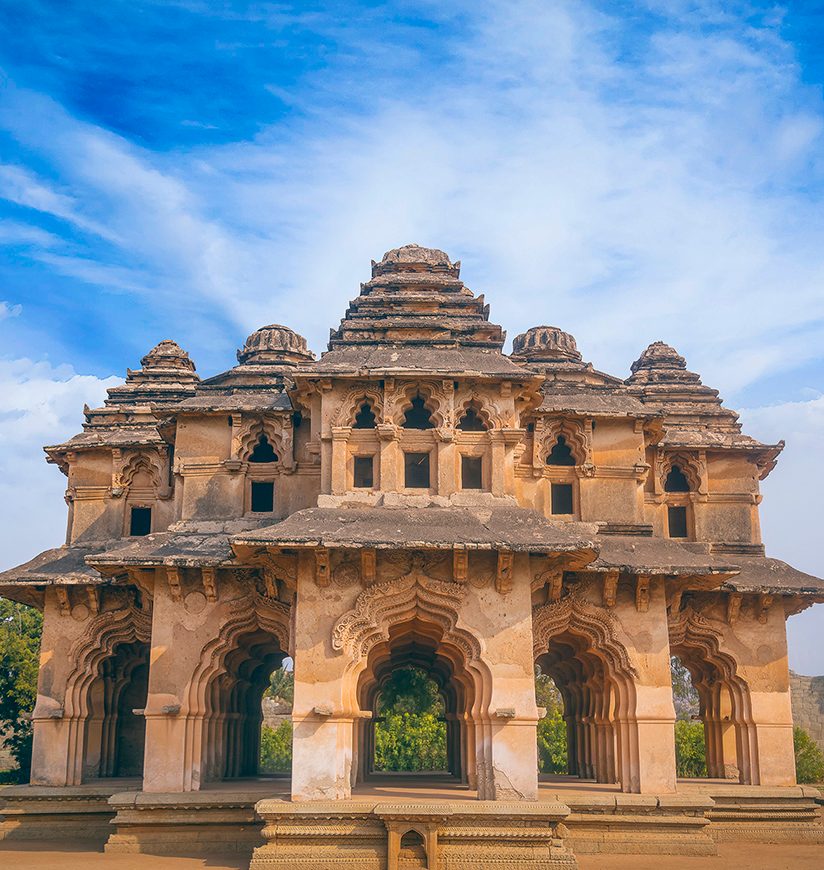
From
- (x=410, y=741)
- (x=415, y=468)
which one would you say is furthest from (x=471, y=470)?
(x=410, y=741)

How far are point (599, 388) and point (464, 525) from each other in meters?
7.03

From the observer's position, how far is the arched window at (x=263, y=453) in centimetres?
2031

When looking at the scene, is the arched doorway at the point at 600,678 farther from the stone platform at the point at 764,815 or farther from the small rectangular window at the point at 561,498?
the small rectangular window at the point at 561,498

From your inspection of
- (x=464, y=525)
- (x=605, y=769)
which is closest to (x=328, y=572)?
(x=464, y=525)

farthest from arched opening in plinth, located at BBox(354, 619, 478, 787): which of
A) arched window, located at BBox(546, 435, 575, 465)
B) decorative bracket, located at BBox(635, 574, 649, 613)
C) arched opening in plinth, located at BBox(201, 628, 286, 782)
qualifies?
arched window, located at BBox(546, 435, 575, 465)

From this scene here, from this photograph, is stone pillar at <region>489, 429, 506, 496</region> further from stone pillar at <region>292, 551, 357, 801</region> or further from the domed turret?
the domed turret

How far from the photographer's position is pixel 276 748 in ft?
131

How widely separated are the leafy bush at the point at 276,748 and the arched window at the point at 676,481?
21.4 metres

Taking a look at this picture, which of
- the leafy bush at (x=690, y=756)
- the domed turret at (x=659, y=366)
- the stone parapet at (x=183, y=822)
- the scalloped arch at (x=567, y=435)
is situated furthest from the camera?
the leafy bush at (x=690, y=756)

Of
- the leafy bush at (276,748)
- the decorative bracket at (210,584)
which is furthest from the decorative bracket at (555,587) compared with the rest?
the leafy bush at (276,748)

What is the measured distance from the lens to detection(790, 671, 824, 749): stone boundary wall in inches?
1374

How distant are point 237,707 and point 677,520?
394 inches

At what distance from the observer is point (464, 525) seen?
15945 mm

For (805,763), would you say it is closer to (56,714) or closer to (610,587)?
(610,587)
